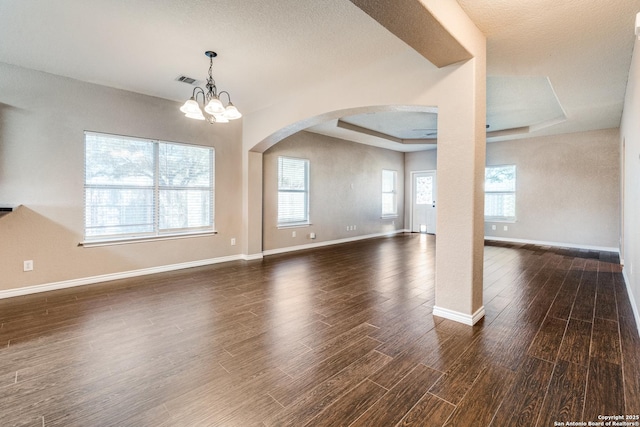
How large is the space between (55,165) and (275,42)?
10.5ft

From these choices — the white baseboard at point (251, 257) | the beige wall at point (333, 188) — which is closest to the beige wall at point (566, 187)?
the beige wall at point (333, 188)

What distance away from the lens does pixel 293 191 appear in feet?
21.5

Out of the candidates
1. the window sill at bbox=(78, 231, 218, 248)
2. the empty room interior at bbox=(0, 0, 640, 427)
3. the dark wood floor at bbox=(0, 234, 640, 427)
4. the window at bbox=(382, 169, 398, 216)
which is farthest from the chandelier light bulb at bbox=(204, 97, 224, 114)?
the window at bbox=(382, 169, 398, 216)

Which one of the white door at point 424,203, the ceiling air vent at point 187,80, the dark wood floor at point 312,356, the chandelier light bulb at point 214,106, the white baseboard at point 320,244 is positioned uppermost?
the ceiling air vent at point 187,80

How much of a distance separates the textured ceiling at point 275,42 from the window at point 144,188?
896 millimetres

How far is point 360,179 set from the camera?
8.16 m

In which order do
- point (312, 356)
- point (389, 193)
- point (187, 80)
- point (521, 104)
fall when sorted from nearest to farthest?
point (312, 356), point (187, 80), point (521, 104), point (389, 193)

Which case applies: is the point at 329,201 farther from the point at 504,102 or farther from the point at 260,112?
the point at 504,102

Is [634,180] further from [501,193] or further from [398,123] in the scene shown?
[501,193]

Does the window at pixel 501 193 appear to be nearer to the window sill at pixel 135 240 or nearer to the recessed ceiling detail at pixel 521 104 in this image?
the recessed ceiling detail at pixel 521 104

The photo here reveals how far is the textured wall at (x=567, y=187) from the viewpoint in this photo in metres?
6.17

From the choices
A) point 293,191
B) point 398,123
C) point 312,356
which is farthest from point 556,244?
point 312,356

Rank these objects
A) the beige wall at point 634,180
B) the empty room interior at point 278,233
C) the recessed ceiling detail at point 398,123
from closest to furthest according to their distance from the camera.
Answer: the empty room interior at point 278,233, the beige wall at point 634,180, the recessed ceiling detail at point 398,123

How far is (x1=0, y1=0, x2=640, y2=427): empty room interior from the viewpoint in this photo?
1807 mm
